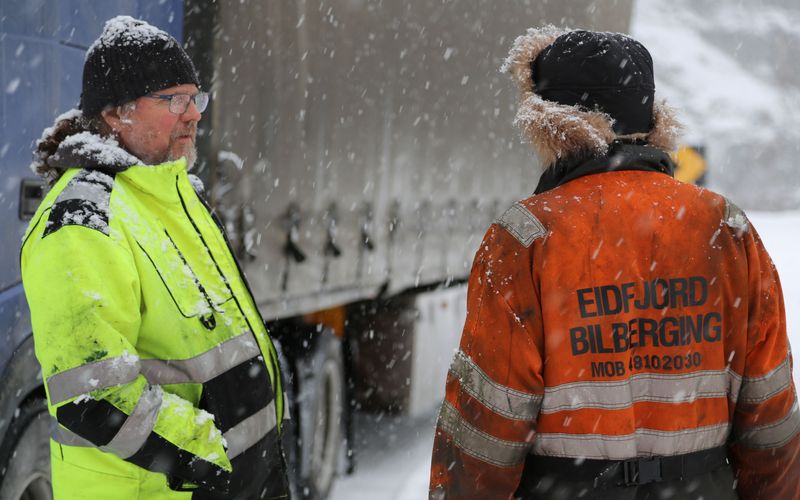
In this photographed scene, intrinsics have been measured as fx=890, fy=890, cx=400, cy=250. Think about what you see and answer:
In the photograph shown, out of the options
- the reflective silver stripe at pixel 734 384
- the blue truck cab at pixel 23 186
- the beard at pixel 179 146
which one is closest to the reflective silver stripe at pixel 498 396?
the reflective silver stripe at pixel 734 384

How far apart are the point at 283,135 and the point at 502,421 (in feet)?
8.26

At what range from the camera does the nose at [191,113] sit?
101 inches

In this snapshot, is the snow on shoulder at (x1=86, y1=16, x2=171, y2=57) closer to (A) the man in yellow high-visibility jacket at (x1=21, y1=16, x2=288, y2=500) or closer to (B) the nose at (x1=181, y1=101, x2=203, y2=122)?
(A) the man in yellow high-visibility jacket at (x1=21, y1=16, x2=288, y2=500)

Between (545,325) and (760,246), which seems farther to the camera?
(760,246)

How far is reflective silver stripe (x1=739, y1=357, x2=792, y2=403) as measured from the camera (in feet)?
7.03

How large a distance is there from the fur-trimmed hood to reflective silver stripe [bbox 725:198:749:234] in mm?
212

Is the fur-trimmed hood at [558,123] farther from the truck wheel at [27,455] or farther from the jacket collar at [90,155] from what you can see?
the truck wheel at [27,455]

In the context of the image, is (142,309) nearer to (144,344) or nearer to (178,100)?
(144,344)

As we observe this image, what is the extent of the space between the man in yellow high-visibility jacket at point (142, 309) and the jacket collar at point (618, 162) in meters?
0.97

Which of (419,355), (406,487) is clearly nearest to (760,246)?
(406,487)

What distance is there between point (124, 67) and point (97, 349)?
818 millimetres

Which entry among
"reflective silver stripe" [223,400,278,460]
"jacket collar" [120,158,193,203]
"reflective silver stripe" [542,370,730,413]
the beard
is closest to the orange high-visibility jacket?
"reflective silver stripe" [542,370,730,413]

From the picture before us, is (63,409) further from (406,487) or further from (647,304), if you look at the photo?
(406,487)

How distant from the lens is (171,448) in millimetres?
2145
